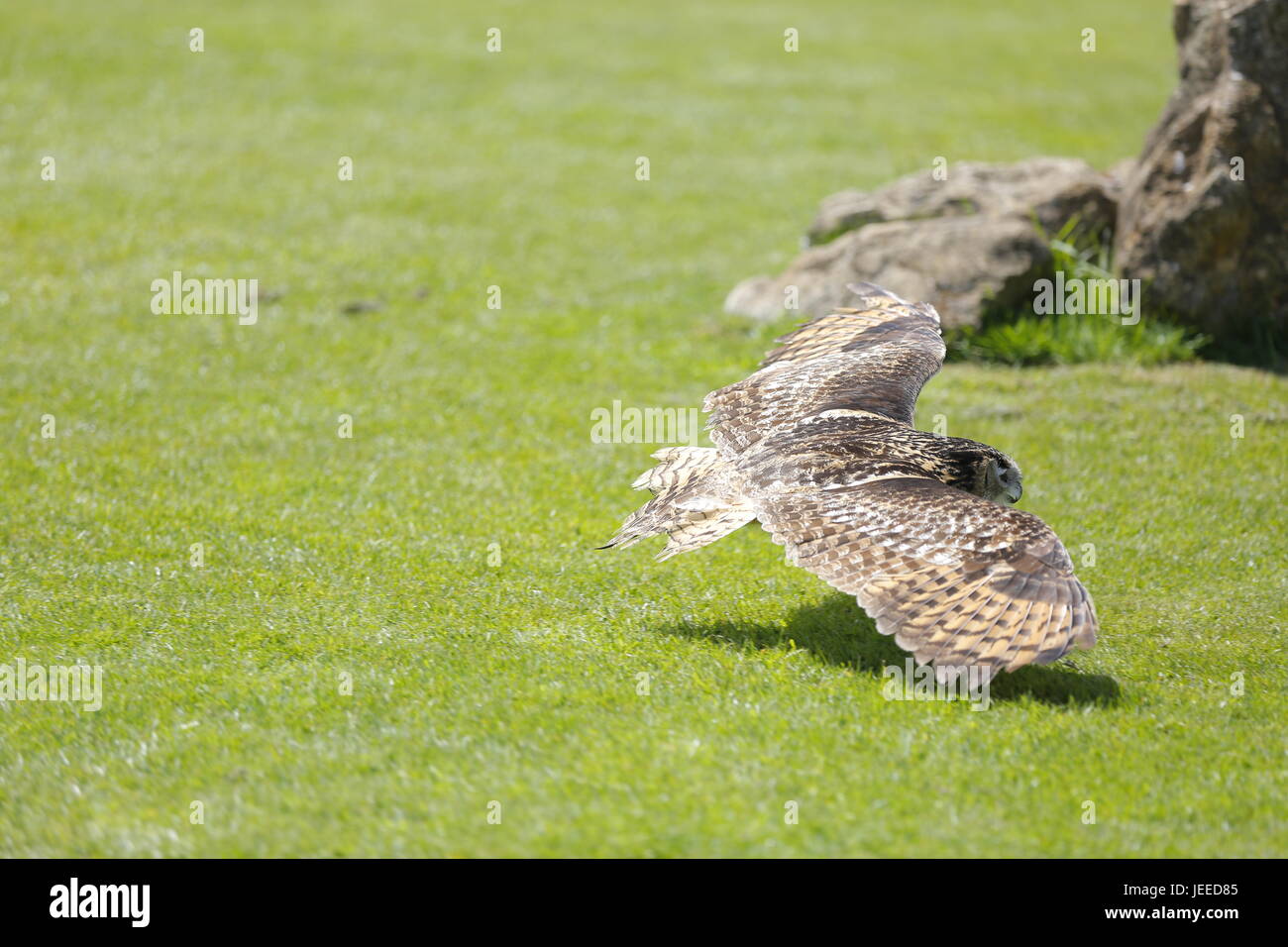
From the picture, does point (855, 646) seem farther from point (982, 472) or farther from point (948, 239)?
point (948, 239)

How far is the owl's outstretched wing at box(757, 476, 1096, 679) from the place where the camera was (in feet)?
20.5

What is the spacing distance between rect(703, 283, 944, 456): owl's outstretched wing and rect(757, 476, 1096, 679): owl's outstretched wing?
3.97ft

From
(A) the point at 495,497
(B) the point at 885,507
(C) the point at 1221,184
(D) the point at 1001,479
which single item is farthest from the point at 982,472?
(C) the point at 1221,184

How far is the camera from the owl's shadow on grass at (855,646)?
22.7 ft

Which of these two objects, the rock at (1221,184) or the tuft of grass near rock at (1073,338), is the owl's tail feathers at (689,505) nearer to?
the tuft of grass near rock at (1073,338)

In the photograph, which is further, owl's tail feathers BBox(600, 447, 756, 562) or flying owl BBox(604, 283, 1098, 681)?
owl's tail feathers BBox(600, 447, 756, 562)

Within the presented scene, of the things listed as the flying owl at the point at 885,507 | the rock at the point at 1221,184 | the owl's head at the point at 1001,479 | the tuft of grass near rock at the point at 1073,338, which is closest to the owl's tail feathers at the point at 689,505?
the flying owl at the point at 885,507

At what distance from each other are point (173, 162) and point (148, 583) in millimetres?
12659

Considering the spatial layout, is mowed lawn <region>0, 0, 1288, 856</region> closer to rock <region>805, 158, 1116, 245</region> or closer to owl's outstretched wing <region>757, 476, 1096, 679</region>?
owl's outstretched wing <region>757, 476, 1096, 679</region>

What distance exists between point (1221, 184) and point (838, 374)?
635cm

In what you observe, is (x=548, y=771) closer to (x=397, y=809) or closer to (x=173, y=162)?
(x=397, y=809)

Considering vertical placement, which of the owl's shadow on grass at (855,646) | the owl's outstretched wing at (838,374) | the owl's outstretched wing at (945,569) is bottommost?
the owl's shadow on grass at (855,646)

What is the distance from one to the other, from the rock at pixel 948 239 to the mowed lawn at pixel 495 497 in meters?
0.87

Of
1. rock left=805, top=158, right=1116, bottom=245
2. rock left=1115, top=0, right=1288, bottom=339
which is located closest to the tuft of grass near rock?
rock left=1115, top=0, right=1288, bottom=339
